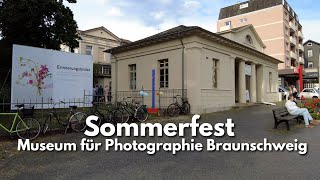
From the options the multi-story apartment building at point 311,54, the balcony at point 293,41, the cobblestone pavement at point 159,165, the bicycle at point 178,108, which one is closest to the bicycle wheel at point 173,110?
the bicycle at point 178,108

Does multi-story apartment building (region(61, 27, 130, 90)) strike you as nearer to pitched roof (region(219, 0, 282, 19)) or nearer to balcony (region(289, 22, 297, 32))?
pitched roof (region(219, 0, 282, 19))

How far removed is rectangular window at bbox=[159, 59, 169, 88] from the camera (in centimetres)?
1948

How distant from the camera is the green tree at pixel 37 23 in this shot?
21.8 metres

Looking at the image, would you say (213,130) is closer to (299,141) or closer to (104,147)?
(299,141)

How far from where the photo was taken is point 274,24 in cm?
5512

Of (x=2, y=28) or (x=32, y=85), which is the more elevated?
(x=2, y=28)

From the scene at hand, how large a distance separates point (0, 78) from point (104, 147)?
17010 mm

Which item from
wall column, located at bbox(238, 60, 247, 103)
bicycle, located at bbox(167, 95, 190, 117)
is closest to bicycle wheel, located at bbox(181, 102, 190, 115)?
bicycle, located at bbox(167, 95, 190, 117)

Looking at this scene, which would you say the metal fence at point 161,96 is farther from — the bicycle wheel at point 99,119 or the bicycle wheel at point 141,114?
the bicycle wheel at point 99,119

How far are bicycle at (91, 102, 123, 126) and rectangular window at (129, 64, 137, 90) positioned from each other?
31.1 ft

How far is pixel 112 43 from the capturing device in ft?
152

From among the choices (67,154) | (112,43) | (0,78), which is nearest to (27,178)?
(67,154)

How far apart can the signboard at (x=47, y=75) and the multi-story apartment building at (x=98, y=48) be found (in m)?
24.8

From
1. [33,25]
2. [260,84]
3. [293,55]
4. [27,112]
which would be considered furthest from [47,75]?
[293,55]
